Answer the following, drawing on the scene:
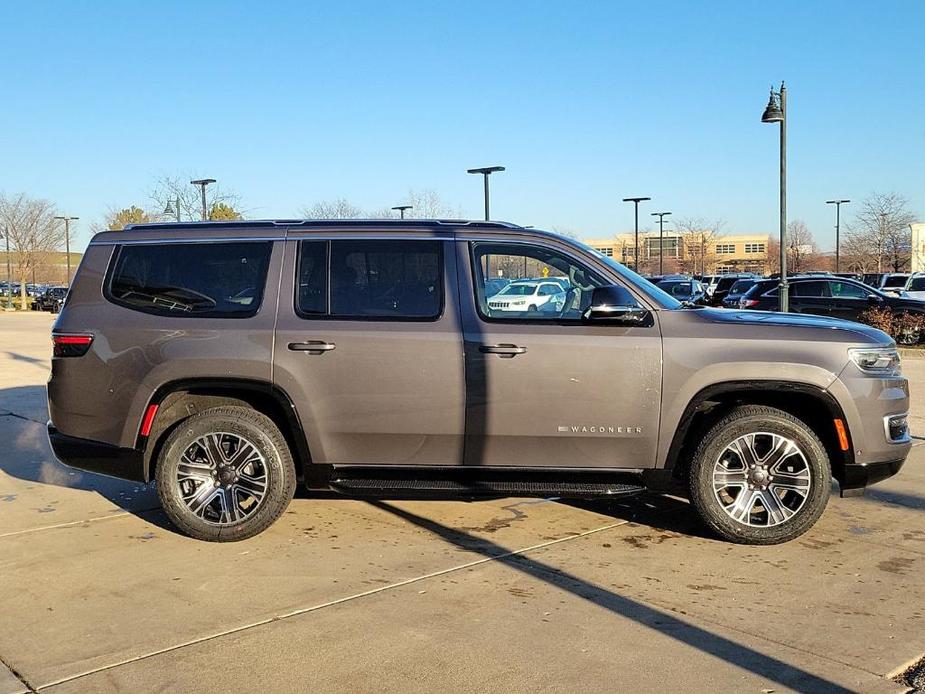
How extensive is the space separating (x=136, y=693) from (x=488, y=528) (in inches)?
111

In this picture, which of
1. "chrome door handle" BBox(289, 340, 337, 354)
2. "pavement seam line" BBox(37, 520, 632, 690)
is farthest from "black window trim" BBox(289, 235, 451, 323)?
"pavement seam line" BBox(37, 520, 632, 690)

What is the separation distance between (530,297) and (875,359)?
2.11m

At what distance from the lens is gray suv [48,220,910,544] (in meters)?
5.44

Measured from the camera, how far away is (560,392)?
5.44 m

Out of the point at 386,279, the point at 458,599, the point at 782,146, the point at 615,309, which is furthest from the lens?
the point at 782,146

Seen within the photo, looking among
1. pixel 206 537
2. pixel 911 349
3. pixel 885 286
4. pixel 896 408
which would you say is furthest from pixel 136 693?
pixel 885 286

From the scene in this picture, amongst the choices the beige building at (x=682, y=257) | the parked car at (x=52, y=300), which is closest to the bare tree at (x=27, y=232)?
the parked car at (x=52, y=300)

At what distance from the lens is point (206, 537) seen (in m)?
5.68

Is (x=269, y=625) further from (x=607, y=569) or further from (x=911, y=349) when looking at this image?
(x=911, y=349)

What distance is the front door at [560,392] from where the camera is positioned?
5434 mm

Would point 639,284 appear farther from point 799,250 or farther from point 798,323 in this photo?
point 799,250

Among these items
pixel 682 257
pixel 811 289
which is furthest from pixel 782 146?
pixel 682 257

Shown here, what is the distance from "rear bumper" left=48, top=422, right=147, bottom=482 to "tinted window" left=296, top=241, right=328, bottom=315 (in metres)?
1.40

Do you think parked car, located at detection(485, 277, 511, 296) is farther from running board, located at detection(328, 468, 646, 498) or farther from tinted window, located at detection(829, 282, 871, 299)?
tinted window, located at detection(829, 282, 871, 299)
